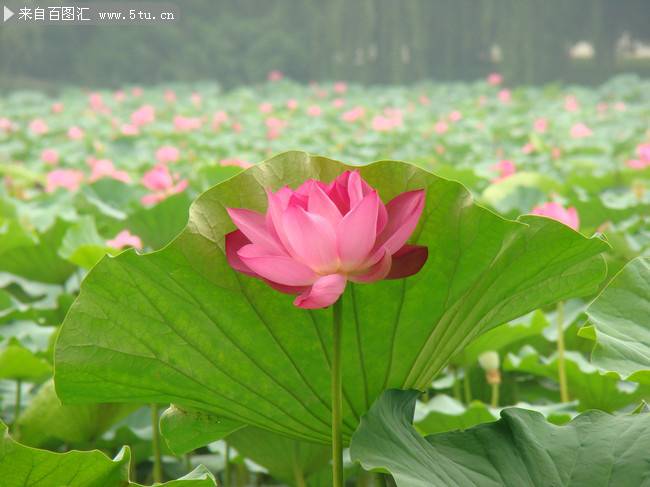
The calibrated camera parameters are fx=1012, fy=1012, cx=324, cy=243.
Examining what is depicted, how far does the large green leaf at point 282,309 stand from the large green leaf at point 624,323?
46 mm

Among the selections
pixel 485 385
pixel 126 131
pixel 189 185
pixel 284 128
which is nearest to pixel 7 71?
pixel 284 128

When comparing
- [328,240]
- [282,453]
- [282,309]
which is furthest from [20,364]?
[328,240]

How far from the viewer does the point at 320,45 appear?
19203 mm

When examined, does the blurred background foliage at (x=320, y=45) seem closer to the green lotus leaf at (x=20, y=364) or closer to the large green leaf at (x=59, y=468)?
the green lotus leaf at (x=20, y=364)

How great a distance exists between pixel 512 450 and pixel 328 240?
231 mm

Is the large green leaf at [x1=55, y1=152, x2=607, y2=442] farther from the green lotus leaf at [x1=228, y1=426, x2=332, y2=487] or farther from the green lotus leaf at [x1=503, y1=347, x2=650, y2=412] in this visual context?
the green lotus leaf at [x1=503, y1=347, x2=650, y2=412]

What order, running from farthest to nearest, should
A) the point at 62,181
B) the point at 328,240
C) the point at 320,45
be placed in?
1. the point at 320,45
2. the point at 62,181
3. the point at 328,240

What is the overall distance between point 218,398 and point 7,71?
20111 mm

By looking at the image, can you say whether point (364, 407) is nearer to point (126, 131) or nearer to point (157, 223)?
point (157, 223)

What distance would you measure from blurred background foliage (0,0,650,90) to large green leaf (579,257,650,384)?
673 inches

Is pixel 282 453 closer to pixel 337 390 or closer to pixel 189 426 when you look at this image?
pixel 189 426

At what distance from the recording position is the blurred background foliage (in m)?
18.1

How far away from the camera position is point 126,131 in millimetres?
5328

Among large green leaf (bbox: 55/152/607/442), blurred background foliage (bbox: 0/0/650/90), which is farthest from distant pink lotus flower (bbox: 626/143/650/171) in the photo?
blurred background foliage (bbox: 0/0/650/90)
